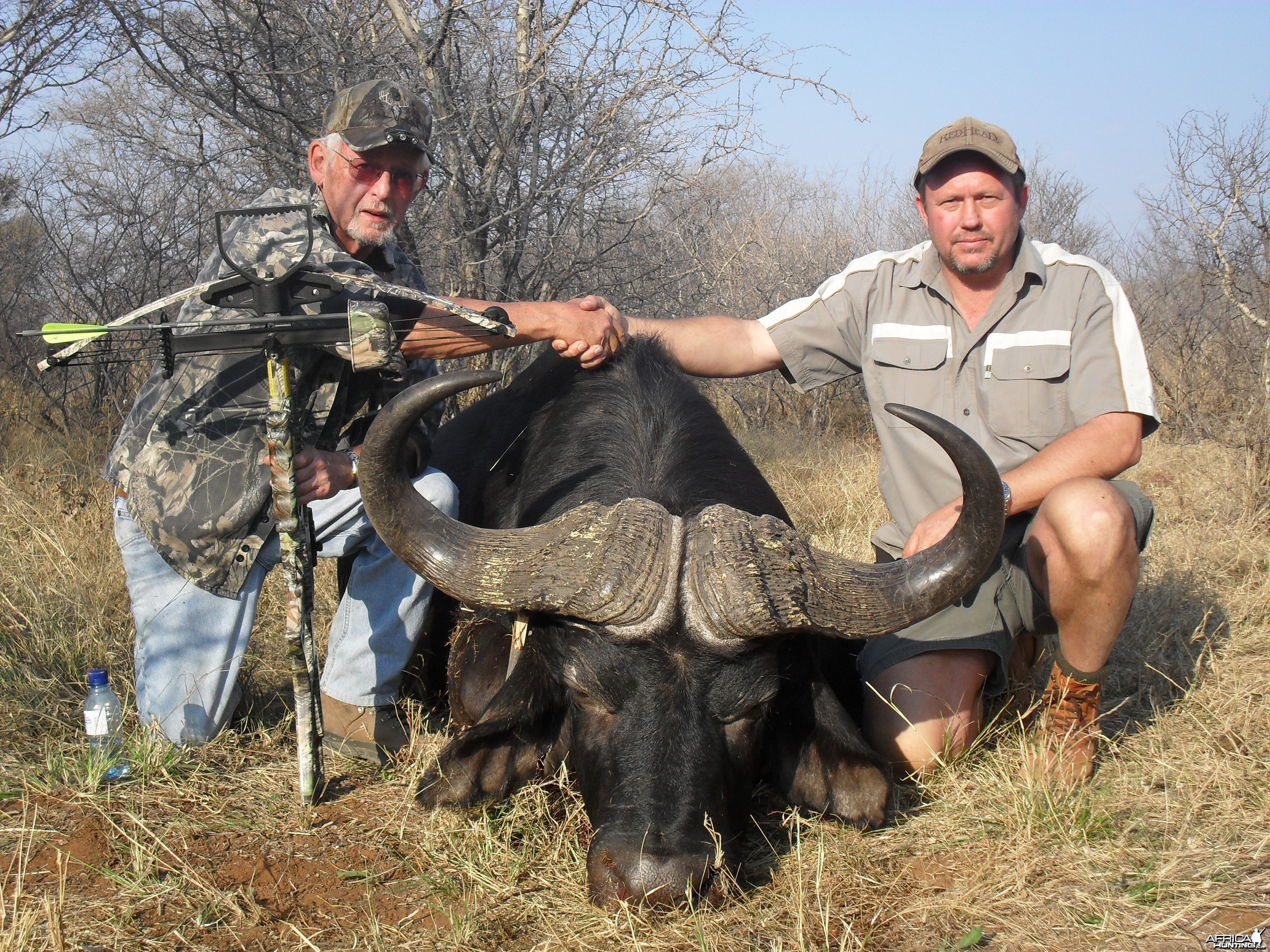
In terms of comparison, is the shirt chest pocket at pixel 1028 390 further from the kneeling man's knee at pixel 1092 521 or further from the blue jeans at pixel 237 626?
the blue jeans at pixel 237 626

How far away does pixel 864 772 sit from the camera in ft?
11.6

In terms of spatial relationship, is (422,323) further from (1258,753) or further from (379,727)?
(1258,753)

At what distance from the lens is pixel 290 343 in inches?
134

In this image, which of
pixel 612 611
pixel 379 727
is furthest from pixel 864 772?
pixel 379 727

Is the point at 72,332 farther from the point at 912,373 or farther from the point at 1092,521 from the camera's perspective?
the point at 1092,521

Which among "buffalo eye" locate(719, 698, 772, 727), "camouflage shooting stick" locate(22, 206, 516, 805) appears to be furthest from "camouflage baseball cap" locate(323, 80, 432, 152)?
"buffalo eye" locate(719, 698, 772, 727)

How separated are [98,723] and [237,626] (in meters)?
0.59

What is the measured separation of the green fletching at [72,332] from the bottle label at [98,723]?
1.43 m

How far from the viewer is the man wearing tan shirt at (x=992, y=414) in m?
3.89

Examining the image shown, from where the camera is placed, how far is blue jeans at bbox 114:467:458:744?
3.94 meters

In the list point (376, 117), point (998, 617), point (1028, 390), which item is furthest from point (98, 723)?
point (1028, 390)

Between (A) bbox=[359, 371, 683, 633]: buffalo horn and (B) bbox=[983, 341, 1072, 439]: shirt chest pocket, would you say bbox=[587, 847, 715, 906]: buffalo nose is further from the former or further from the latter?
(B) bbox=[983, 341, 1072, 439]: shirt chest pocket

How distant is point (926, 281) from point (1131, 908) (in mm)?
2686

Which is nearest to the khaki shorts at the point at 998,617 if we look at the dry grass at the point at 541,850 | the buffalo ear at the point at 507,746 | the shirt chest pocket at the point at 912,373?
the dry grass at the point at 541,850
